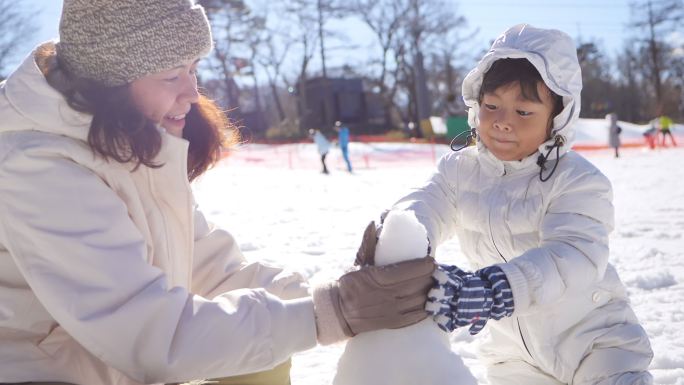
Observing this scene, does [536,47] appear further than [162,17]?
Yes

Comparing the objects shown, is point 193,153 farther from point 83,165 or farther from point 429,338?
point 429,338

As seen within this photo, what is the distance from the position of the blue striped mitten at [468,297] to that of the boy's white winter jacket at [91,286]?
0.30 m

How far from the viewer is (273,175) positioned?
52.9 ft

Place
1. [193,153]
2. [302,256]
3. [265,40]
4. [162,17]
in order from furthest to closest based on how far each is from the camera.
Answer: [265,40], [302,256], [193,153], [162,17]

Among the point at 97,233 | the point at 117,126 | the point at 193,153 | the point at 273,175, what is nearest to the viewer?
the point at 97,233

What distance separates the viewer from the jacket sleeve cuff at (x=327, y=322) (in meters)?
1.41

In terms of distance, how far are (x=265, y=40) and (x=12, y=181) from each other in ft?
122

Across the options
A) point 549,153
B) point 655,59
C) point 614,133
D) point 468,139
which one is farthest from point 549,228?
point 655,59

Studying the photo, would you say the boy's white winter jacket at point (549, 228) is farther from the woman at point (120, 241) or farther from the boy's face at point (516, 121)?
the woman at point (120, 241)

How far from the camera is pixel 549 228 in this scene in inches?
72.5

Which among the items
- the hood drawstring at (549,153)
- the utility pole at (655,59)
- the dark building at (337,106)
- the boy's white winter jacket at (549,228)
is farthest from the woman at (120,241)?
the utility pole at (655,59)

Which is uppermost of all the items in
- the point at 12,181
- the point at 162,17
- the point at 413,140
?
the point at 162,17

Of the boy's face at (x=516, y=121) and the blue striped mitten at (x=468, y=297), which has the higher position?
the boy's face at (x=516, y=121)

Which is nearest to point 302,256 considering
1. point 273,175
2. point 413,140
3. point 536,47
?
point 536,47
